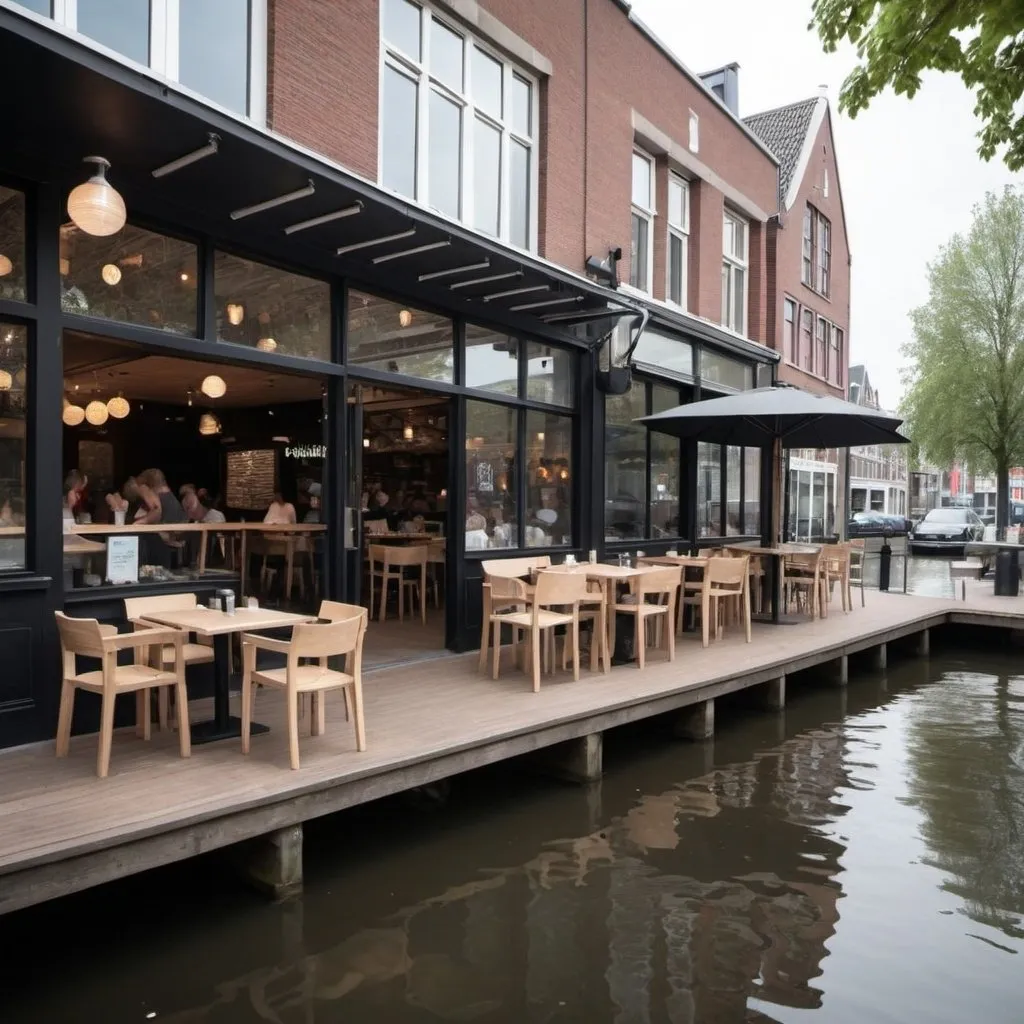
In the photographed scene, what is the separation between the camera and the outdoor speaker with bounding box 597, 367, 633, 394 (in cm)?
1000

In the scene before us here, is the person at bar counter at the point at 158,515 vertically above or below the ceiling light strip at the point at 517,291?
below

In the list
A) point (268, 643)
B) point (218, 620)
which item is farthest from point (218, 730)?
point (268, 643)

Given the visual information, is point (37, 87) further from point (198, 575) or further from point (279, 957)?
point (279, 957)

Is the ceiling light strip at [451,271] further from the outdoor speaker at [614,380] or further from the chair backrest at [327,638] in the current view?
the chair backrest at [327,638]

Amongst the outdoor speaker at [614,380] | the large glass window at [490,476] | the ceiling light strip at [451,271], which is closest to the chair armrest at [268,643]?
the ceiling light strip at [451,271]

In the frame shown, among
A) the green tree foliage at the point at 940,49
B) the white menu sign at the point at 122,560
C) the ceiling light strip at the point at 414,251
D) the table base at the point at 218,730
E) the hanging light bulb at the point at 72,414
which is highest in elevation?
the green tree foliage at the point at 940,49

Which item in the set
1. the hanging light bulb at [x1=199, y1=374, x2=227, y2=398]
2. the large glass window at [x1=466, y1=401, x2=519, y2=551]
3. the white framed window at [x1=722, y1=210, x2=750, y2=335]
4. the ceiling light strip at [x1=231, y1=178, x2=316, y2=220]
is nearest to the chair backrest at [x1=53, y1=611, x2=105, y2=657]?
the ceiling light strip at [x1=231, y1=178, x2=316, y2=220]

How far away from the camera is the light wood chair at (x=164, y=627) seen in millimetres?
5272

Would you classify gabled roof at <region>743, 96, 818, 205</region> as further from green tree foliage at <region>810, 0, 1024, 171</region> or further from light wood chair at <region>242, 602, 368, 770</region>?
light wood chair at <region>242, 602, 368, 770</region>

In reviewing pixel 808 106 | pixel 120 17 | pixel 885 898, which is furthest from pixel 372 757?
pixel 808 106

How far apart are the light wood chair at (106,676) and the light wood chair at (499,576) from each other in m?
2.85

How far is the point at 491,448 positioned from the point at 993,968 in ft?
20.8

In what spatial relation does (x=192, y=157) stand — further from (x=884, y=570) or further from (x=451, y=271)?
(x=884, y=570)

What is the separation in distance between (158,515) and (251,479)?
7598 mm
